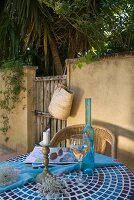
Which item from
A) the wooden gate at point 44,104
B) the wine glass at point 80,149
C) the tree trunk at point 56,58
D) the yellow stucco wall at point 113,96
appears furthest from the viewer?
the tree trunk at point 56,58

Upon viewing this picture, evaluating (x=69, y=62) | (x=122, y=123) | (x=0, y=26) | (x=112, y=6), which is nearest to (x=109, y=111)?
(x=122, y=123)

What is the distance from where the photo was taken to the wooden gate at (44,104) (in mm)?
3551

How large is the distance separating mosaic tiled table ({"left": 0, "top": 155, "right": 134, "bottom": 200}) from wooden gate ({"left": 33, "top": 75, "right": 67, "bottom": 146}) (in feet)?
6.26

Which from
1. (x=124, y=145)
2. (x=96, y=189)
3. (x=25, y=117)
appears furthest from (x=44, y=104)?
(x=96, y=189)

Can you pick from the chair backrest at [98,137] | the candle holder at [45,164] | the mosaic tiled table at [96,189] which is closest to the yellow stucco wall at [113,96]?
the chair backrest at [98,137]

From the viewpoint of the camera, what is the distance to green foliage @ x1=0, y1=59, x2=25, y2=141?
13.4ft

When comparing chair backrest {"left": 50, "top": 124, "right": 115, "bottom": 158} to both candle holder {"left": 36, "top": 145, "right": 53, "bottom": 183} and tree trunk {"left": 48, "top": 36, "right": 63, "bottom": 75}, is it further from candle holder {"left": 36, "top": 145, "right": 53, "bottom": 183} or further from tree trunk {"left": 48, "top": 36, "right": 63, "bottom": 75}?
tree trunk {"left": 48, "top": 36, "right": 63, "bottom": 75}

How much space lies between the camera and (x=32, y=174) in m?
1.53

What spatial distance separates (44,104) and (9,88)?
2.82 feet

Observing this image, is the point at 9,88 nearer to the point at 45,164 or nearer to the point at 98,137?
the point at 98,137

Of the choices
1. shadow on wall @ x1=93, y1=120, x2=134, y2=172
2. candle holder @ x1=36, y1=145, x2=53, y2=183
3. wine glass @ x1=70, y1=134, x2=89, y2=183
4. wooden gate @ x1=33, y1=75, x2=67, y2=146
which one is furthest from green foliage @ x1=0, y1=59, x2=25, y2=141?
candle holder @ x1=36, y1=145, x2=53, y2=183

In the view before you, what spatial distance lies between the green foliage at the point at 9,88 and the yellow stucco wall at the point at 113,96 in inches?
53.0

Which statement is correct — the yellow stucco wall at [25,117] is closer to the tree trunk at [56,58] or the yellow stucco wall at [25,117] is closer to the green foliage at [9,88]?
the green foliage at [9,88]

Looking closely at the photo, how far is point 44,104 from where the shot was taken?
380cm
